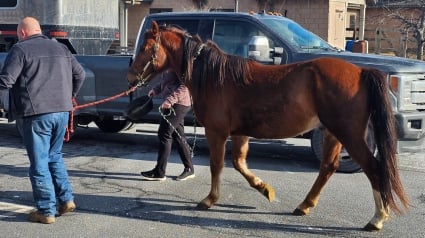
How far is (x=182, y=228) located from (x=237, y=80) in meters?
1.52

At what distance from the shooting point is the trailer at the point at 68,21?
1203 cm

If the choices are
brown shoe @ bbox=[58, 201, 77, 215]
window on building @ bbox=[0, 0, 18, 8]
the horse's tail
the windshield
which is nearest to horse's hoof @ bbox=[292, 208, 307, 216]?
the horse's tail

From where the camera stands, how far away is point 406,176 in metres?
7.80

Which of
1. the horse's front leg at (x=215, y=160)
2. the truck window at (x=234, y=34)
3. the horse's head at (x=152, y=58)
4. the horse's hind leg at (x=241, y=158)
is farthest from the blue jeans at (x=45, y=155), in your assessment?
the truck window at (x=234, y=34)

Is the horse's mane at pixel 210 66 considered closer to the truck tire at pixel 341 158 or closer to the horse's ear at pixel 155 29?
the horse's ear at pixel 155 29

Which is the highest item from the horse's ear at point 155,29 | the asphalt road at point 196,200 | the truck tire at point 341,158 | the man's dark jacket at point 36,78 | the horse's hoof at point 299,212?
the horse's ear at point 155,29

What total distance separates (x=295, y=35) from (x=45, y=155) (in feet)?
14.3

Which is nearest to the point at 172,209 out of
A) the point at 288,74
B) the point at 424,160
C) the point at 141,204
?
the point at 141,204

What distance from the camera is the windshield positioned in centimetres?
832

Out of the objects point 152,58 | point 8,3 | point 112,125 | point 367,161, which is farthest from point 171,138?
point 8,3

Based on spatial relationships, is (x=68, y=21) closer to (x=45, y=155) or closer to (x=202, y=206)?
(x=45, y=155)

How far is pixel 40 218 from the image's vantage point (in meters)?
5.61

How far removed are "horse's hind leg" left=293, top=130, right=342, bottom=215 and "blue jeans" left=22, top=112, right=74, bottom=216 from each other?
2397 millimetres

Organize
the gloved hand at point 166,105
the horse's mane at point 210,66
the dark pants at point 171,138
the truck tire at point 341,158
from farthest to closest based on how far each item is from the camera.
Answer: the truck tire at point 341,158 < the dark pants at point 171,138 < the gloved hand at point 166,105 < the horse's mane at point 210,66
